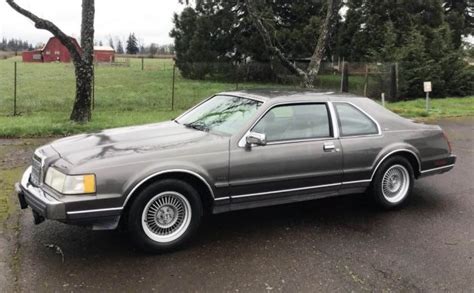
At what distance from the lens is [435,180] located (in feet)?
24.7

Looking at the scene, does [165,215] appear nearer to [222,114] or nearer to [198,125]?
[198,125]

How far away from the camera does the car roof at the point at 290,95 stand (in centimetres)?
556

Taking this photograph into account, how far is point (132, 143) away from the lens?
4.86m

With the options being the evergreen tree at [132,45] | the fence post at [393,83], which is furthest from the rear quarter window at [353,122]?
the evergreen tree at [132,45]

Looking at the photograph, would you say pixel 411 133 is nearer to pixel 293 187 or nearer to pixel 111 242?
pixel 293 187

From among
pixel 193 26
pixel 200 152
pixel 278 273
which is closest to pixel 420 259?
pixel 278 273

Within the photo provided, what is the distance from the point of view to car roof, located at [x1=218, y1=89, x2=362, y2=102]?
5559mm

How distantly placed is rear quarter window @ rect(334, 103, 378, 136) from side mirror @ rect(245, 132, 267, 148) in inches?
46.1

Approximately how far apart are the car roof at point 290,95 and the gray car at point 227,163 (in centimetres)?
2

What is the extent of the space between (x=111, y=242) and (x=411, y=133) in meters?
3.68

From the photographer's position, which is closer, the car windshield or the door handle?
the car windshield

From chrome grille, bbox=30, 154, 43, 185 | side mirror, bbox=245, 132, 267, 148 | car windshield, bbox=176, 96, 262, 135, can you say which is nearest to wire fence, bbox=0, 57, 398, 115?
car windshield, bbox=176, 96, 262, 135

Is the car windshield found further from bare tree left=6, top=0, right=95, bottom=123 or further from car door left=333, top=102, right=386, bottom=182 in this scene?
bare tree left=6, top=0, right=95, bottom=123

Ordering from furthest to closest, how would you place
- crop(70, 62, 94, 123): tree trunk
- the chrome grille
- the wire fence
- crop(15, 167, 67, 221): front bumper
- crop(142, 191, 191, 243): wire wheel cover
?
the wire fence
crop(70, 62, 94, 123): tree trunk
the chrome grille
crop(142, 191, 191, 243): wire wheel cover
crop(15, 167, 67, 221): front bumper
